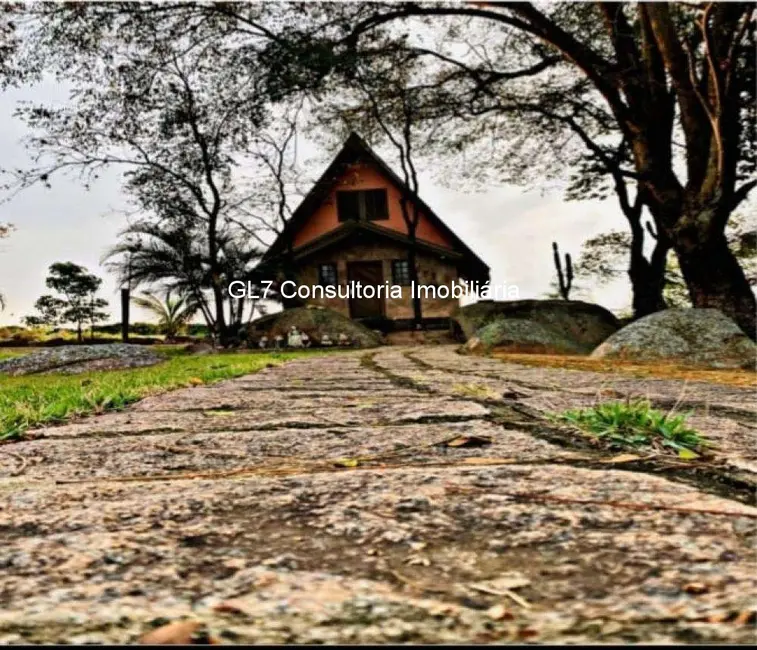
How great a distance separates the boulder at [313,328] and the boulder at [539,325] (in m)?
2.61

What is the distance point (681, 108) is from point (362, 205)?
17674mm

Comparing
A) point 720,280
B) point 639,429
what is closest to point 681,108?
point 720,280

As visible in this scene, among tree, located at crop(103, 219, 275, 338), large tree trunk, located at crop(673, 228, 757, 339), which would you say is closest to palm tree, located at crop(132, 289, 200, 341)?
tree, located at crop(103, 219, 275, 338)

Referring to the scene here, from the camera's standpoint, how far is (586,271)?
23953mm

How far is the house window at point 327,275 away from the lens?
82.9 feet

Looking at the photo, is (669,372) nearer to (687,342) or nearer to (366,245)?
(687,342)

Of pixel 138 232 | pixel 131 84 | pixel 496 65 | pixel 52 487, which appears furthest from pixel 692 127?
pixel 138 232

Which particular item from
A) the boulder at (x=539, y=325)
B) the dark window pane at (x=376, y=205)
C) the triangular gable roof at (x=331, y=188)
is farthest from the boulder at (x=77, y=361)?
the dark window pane at (x=376, y=205)

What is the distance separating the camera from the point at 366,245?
82.4 feet

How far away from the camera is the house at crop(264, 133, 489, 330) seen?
80.2 feet

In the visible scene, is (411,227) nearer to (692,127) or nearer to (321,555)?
(692,127)

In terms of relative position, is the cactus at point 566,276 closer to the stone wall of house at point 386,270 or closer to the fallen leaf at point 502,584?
the stone wall of house at point 386,270

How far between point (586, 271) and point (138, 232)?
47.9ft

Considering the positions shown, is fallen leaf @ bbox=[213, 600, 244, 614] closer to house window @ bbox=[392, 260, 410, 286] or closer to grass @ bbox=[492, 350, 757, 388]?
grass @ bbox=[492, 350, 757, 388]
